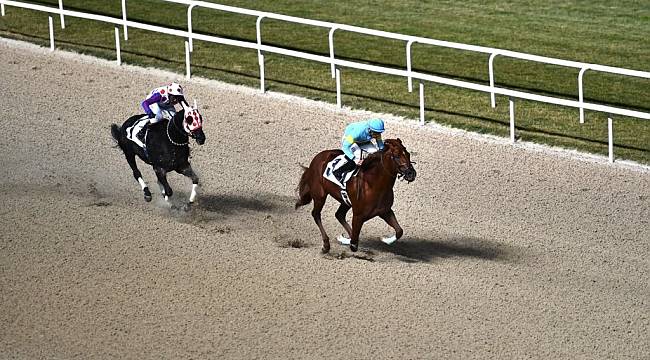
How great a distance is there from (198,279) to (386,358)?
2406mm

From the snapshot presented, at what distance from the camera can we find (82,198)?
15719 millimetres

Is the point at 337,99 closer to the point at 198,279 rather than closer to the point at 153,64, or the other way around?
the point at 153,64

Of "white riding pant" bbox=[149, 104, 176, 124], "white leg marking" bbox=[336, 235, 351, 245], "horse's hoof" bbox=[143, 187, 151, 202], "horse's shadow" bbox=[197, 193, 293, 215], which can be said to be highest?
"white riding pant" bbox=[149, 104, 176, 124]

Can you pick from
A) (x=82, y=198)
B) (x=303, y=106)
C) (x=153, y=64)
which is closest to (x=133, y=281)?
(x=82, y=198)

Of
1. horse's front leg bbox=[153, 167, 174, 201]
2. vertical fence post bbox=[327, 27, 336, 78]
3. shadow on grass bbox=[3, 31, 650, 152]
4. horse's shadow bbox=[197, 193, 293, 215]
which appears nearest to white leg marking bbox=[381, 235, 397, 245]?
horse's shadow bbox=[197, 193, 293, 215]

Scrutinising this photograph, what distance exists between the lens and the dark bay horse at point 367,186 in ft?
43.4

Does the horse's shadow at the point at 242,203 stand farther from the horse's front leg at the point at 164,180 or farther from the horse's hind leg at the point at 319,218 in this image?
the horse's hind leg at the point at 319,218

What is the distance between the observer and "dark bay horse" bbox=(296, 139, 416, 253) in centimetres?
1323

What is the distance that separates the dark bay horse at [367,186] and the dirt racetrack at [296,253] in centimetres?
34

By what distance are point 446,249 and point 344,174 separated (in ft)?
4.42

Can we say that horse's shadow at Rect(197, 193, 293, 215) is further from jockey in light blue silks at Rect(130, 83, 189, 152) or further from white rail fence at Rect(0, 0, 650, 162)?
white rail fence at Rect(0, 0, 650, 162)

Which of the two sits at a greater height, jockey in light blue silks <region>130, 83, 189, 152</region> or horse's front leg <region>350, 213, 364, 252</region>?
jockey in light blue silks <region>130, 83, 189, 152</region>

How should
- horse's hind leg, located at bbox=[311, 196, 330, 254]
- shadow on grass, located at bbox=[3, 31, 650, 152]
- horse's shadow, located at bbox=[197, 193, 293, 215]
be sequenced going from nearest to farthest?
horse's hind leg, located at bbox=[311, 196, 330, 254], horse's shadow, located at bbox=[197, 193, 293, 215], shadow on grass, located at bbox=[3, 31, 650, 152]

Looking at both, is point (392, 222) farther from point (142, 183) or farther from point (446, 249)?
point (142, 183)
